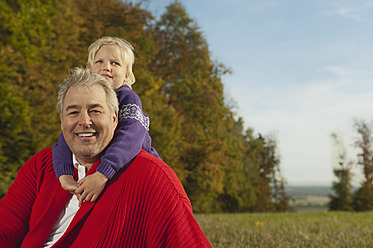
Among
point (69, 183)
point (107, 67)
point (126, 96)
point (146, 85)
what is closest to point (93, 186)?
point (69, 183)

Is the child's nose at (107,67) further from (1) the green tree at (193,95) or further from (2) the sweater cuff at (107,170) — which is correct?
(1) the green tree at (193,95)

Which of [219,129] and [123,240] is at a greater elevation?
[219,129]

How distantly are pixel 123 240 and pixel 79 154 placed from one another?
23.1 inches

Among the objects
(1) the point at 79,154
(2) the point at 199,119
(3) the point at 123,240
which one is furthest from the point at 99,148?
(2) the point at 199,119

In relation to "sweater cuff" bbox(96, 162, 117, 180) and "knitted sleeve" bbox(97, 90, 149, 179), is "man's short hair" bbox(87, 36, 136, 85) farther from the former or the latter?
"sweater cuff" bbox(96, 162, 117, 180)

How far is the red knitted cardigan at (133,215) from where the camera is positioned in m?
2.00

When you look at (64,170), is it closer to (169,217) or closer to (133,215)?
(133,215)

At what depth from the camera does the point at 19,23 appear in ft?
41.4

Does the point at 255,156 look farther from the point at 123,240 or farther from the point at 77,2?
the point at 123,240

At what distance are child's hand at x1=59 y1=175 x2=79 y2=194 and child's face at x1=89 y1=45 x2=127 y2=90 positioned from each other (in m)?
0.85

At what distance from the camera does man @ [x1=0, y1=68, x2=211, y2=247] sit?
6.69ft

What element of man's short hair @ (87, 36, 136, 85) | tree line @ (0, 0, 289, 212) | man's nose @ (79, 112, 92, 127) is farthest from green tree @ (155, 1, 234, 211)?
man's nose @ (79, 112, 92, 127)

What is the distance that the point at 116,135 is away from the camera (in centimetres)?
235

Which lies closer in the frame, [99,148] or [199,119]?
[99,148]
